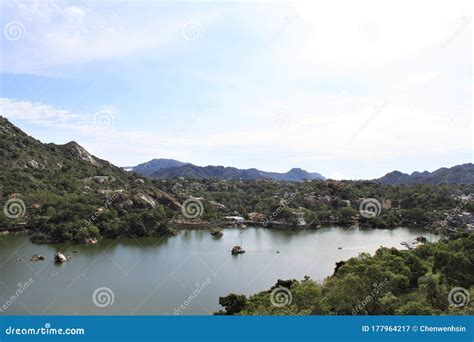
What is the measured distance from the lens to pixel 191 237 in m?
20.5

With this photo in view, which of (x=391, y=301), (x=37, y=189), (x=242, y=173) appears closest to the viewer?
(x=391, y=301)

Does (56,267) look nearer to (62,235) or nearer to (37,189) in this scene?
(62,235)

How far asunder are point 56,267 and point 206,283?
17.4 ft

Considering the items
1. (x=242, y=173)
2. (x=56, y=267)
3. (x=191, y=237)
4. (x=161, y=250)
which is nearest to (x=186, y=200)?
(x=191, y=237)
